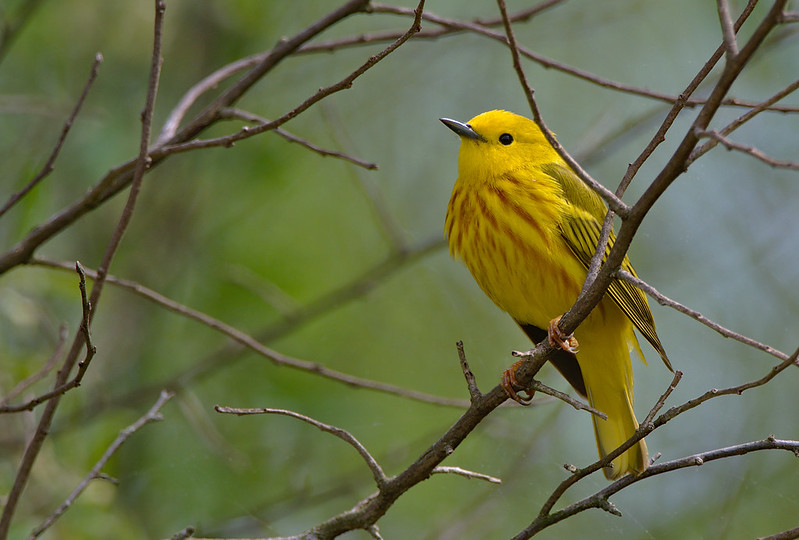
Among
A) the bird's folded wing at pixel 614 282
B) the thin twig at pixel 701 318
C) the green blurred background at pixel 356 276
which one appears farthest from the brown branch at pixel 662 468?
the green blurred background at pixel 356 276

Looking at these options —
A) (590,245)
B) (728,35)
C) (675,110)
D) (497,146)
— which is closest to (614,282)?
(590,245)

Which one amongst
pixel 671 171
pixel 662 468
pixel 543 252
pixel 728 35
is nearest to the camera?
pixel 728 35

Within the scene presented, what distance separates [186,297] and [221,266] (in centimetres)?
45

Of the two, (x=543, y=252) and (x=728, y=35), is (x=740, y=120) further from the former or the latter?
(x=543, y=252)

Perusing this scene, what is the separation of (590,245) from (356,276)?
2.72m

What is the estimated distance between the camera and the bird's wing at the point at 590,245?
10.1 ft

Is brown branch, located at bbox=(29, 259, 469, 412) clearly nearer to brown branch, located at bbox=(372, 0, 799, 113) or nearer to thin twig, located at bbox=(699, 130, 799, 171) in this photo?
brown branch, located at bbox=(372, 0, 799, 113)

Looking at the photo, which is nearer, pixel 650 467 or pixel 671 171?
pixel 671 171

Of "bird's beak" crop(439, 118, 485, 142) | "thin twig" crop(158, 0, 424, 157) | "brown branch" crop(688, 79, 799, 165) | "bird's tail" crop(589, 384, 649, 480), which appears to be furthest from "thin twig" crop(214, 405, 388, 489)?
"bird's beak" crop(439, 118, 485, 142)

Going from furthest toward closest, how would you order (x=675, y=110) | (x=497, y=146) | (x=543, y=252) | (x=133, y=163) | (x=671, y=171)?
(x=497, y=146)
(x=543, y=252)
(x=133, y=163)
(x=675, y=110)
(x=671, y=171)

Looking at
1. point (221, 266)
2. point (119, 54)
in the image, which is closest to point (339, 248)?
point (221, 266)

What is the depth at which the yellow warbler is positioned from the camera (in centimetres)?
313

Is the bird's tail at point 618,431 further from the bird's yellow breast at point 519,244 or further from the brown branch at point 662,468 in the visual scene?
the brown branch at point 662,468

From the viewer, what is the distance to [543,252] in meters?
3.10
